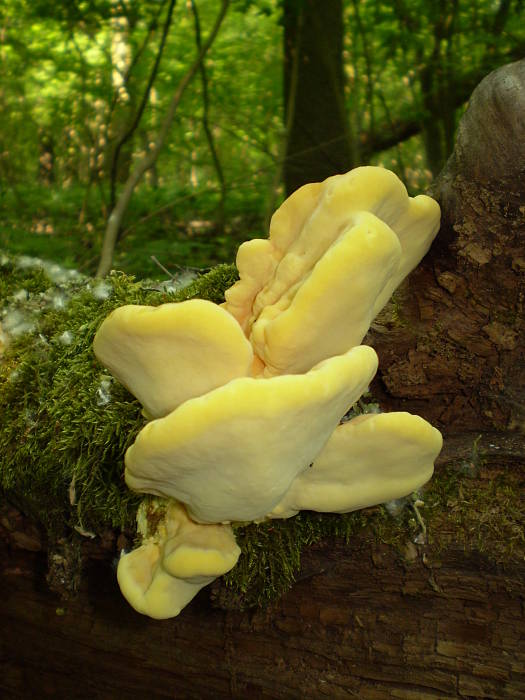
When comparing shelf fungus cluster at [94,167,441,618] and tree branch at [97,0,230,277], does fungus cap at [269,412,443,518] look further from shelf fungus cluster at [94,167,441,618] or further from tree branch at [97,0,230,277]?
tree branch at [97,0,230,277]

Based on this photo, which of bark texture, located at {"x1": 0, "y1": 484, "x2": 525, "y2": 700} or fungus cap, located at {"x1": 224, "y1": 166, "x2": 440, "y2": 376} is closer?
fungus cap, located at {"x1": 224, "y1": 166, "x2": 440, "y2": 376}

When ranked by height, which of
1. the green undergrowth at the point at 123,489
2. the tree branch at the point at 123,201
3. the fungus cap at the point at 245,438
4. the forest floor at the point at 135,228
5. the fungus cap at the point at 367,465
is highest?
the fungus cap at the point at 245,438

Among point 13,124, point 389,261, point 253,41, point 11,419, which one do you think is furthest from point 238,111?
point 389,261

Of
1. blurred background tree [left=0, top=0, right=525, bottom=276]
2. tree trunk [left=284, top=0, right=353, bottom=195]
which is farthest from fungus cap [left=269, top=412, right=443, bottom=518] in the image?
tree trunk [left=284, top=0, right=353, bottom=195]

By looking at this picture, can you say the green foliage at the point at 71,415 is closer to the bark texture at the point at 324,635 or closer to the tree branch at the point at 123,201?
the bark texture at the point at 324,635

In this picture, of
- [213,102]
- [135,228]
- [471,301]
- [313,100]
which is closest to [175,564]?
[471,301]

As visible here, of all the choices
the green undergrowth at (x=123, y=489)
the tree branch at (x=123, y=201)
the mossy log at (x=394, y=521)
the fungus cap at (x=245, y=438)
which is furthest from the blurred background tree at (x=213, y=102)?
the fungus cap at (x=245, y=438)

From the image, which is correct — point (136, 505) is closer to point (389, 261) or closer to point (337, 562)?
point (337, 562)

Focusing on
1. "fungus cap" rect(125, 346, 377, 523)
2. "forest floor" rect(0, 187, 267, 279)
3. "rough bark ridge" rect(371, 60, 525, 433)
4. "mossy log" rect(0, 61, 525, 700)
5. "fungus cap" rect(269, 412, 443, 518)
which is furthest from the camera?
"forest floor" rect(0, 187, 267, 279)
